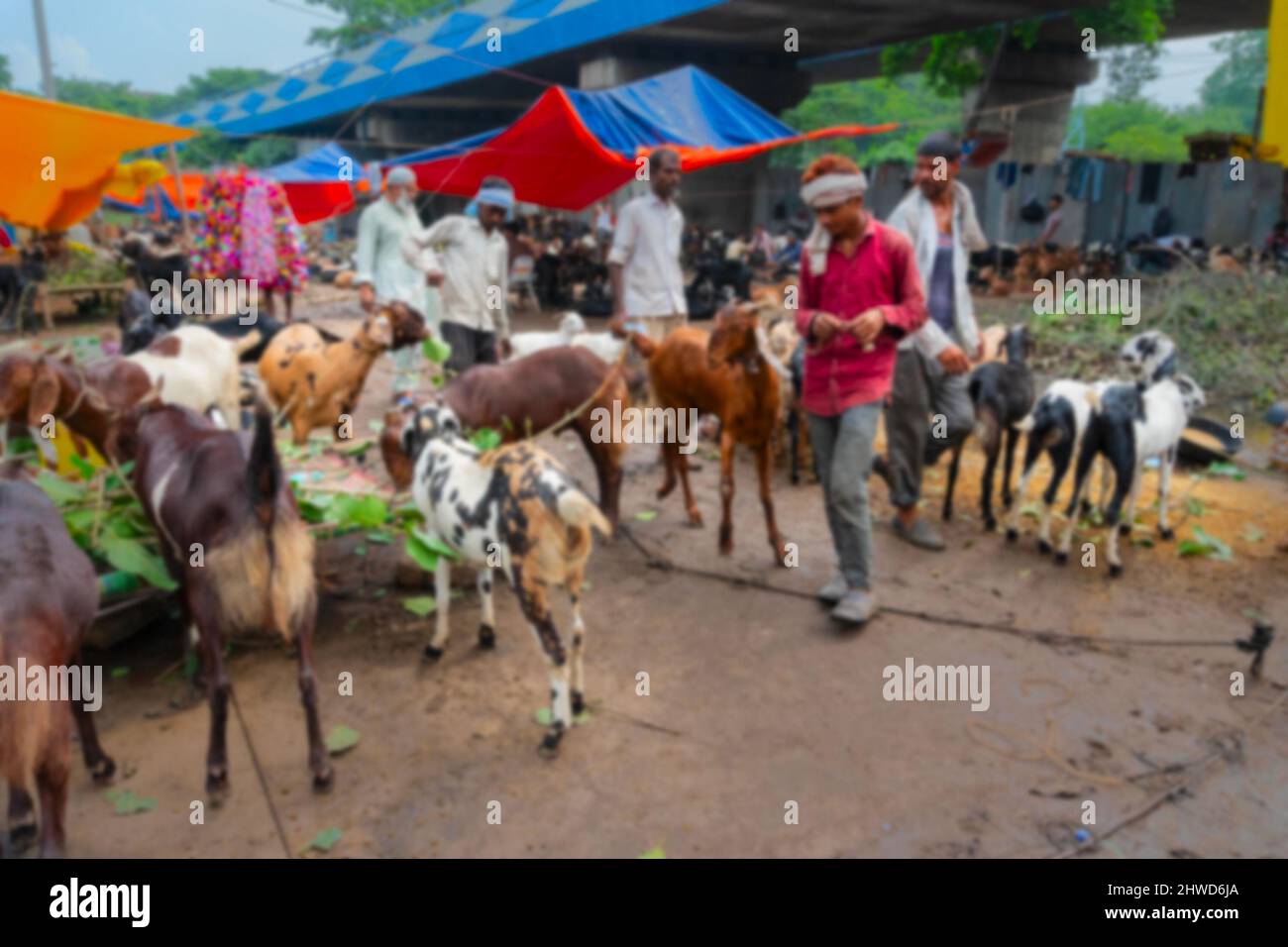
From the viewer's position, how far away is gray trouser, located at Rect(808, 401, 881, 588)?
4664 millimetres

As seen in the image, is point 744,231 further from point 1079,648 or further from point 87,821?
point 87,821

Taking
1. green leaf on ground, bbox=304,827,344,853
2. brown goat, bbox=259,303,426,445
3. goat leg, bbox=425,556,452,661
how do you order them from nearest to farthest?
green leaf on ground, bbox=304,827,344,853, goat leg, bbox=425,556,452,661, brown goat, bbox=259,303,426,445

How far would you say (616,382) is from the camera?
231 inches

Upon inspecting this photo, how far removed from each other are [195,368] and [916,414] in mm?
4652

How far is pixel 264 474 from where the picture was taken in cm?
337

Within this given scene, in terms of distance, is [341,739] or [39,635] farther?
[341,739]

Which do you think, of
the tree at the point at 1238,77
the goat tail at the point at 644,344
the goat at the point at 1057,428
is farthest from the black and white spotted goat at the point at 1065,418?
the tree at the point at 1238,77

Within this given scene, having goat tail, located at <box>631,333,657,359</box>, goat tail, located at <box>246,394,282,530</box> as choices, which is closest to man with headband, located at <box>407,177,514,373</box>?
goat tail, located at <box>631,333,657,359</box>

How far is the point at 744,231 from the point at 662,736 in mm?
20709

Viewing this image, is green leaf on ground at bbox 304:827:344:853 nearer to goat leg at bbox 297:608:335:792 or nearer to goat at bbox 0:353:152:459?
goat leg at bbox 297:608:335:792

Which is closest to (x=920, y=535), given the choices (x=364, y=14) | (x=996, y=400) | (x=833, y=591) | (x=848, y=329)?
(x=996, y=400)

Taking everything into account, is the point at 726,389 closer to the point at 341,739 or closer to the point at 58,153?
the point at 341,739

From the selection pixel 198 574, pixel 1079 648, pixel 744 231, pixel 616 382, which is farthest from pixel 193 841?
pixel 744 231

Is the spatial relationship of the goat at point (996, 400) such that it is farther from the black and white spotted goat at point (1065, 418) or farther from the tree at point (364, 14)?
the tree at point (364, 14)
